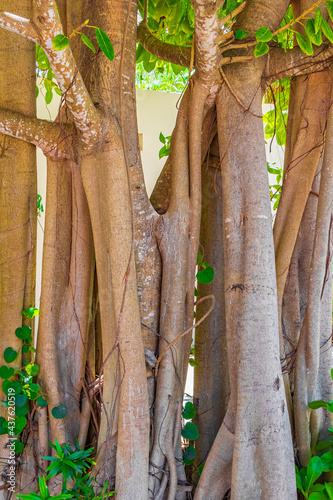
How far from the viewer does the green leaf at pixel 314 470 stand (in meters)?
2.06

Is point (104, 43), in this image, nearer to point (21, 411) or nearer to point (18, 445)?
point (21, 411)

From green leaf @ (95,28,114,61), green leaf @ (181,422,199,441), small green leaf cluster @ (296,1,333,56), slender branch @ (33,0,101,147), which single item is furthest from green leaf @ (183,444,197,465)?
small green leaf cluster @ (296,1,333,56)

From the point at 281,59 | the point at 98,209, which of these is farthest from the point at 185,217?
the point at 281,59

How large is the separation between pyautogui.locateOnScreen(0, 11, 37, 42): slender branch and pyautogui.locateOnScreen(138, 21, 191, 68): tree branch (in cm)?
109

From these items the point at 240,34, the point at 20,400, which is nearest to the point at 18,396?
the point at 20,400

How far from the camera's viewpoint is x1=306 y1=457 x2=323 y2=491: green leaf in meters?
2.06

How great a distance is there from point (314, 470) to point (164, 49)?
2.26m

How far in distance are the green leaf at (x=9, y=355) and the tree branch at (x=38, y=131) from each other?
941 millimetres

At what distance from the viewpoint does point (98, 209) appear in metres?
2.12

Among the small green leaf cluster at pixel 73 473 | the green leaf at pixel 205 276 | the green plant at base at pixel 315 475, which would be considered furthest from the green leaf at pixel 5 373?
the green plant at base at pixel 315 475

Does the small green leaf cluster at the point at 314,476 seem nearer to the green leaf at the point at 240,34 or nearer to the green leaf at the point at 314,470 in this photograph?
the green leaf at the point at 314,470

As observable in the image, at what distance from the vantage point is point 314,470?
2.06 m

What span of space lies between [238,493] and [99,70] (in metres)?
1.87

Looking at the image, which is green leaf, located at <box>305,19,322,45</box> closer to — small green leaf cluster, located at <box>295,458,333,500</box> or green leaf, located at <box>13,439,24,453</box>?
small green leaf cluster, located at <box>295,458,333,500</box>
